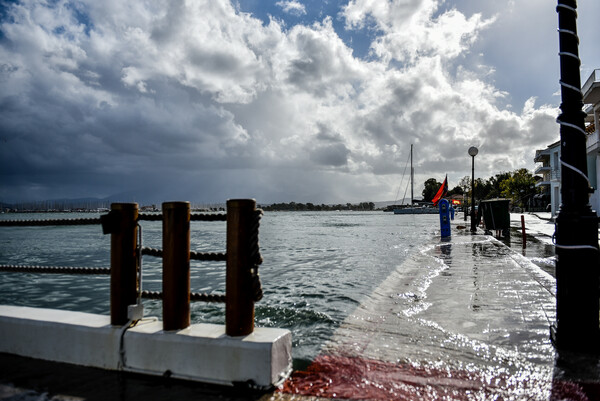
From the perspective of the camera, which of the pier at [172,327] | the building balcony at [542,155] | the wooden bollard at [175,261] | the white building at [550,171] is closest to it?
the pier at [172,327]

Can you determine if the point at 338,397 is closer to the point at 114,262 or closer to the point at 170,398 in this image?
the point at 170,398

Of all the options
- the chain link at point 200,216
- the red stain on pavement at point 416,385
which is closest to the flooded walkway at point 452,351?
the red stain on pavement at point 416,385

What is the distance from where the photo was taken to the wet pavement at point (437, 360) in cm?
273

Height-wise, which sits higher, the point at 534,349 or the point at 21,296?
Result: the point at 534,349

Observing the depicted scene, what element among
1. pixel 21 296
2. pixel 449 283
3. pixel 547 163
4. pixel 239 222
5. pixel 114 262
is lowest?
pixel 21 296

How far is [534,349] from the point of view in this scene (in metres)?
3.58

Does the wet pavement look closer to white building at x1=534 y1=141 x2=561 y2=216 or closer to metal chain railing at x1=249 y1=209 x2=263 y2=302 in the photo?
metal chain railing at x1=249 y1=209 x2=263 y2=302

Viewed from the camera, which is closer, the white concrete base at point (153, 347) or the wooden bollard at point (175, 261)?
the white concrete base at point (153, 347)

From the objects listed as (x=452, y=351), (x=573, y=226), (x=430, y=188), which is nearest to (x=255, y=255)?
(x=452, y=351)

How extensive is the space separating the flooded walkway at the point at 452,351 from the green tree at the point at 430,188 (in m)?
154

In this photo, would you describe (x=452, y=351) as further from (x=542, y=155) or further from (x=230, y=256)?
(x=542, y=155)

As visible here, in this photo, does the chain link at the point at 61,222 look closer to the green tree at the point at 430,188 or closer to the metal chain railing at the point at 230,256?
the metal chain railing at the point at 230,256

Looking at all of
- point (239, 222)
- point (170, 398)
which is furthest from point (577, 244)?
point (170, 398)

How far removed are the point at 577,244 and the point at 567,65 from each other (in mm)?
1589
